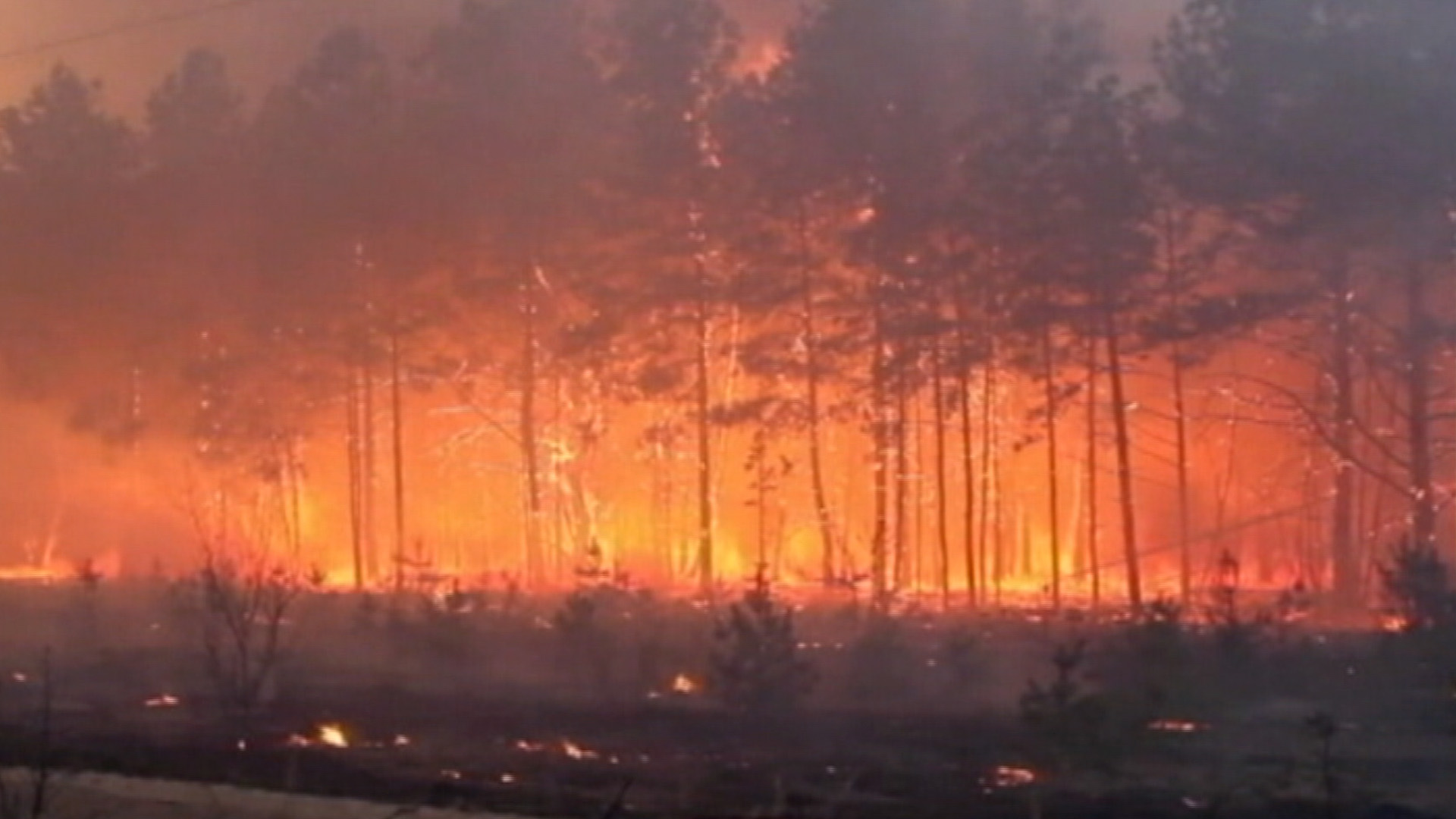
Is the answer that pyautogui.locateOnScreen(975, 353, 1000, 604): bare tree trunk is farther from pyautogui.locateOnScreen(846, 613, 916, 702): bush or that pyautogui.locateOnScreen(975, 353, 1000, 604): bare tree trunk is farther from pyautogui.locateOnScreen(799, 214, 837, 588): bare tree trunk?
pyautogui.locateOnScreen(846, 613, 916, 702): bush

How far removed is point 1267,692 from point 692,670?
6123 mm

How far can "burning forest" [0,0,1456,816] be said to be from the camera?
26.5 metres

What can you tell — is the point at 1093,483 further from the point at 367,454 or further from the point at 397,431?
the point at 367,454

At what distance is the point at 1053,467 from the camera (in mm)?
35281

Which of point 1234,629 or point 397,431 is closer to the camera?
point 1234,629

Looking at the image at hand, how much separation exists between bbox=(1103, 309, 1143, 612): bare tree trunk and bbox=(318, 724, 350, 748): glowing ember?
12842mm

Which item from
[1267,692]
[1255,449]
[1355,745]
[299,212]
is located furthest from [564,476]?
[1355,745]

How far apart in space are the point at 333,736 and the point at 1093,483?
54.3 ft

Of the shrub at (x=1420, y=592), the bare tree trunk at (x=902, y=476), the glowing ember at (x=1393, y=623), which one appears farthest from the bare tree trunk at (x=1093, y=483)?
the shrub at (x=1420, y=592)

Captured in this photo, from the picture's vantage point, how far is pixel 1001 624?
1216 inches

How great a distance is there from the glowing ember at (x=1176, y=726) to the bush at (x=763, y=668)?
3546 millimetres

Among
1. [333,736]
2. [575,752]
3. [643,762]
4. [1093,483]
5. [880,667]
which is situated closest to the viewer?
[643,762]

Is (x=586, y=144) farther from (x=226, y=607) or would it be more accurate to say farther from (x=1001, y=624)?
(x=226, y=607)

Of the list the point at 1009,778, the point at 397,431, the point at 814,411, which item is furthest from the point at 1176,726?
the point at 397,431
